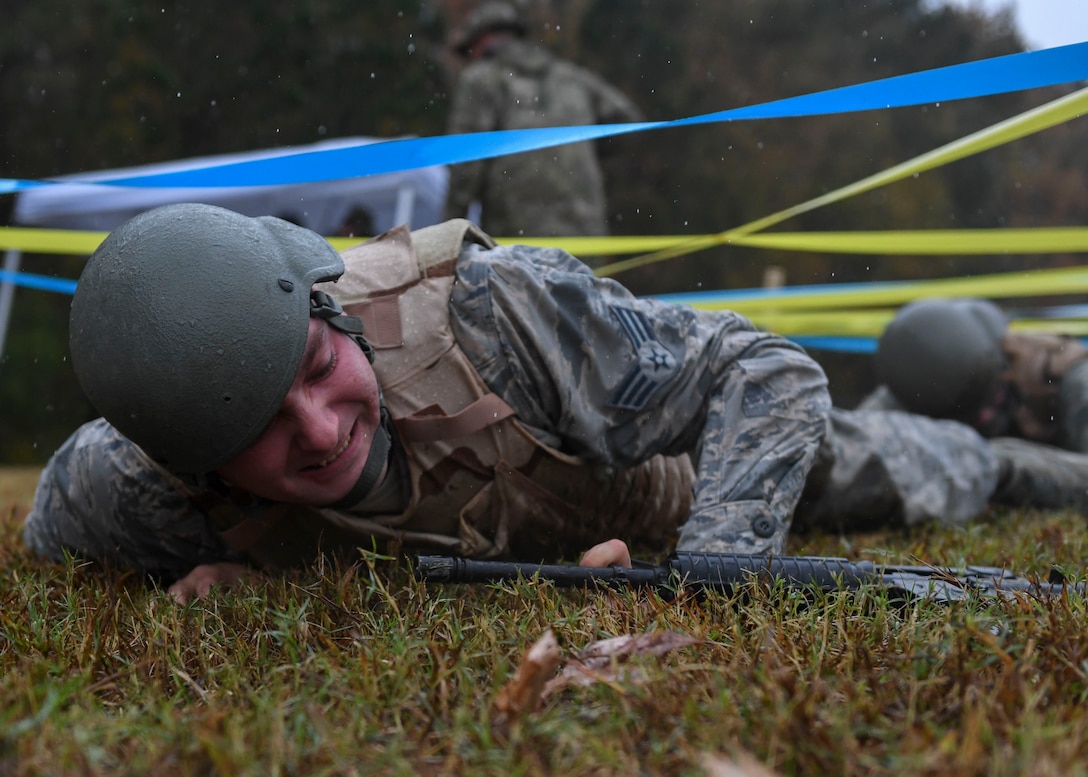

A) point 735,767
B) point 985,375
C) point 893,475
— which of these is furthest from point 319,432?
point 985,375

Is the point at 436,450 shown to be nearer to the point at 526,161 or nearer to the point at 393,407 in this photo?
the point at 393,407

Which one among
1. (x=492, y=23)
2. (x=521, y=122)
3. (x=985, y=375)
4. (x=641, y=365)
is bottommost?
(x=985, y=375)

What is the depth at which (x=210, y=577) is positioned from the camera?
98.3 inches

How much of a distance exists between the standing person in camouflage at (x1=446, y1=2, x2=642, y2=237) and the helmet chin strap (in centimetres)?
444

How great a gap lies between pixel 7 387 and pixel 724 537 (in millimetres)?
9104

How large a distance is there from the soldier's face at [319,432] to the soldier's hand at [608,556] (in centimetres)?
52

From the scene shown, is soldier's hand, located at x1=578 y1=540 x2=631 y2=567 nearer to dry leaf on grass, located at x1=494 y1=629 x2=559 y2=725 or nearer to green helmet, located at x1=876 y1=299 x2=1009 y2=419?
dry leaf on grass, located at x1=494 y1=629 x2=559 y2=725

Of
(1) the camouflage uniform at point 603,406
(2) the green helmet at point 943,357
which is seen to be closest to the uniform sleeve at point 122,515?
(1) the camouflage uniform at point 603,406

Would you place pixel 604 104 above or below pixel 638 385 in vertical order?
above

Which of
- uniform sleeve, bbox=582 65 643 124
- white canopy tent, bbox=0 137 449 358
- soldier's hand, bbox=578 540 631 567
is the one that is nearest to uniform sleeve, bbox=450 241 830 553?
soldier's hand, bbox=578 540 631 567

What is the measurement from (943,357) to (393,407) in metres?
2.81

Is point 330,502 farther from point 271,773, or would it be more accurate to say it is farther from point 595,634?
point 271,773

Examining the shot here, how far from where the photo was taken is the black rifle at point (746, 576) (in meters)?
1.89

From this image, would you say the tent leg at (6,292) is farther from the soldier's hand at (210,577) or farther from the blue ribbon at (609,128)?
the soldier's hand at (210,577)
